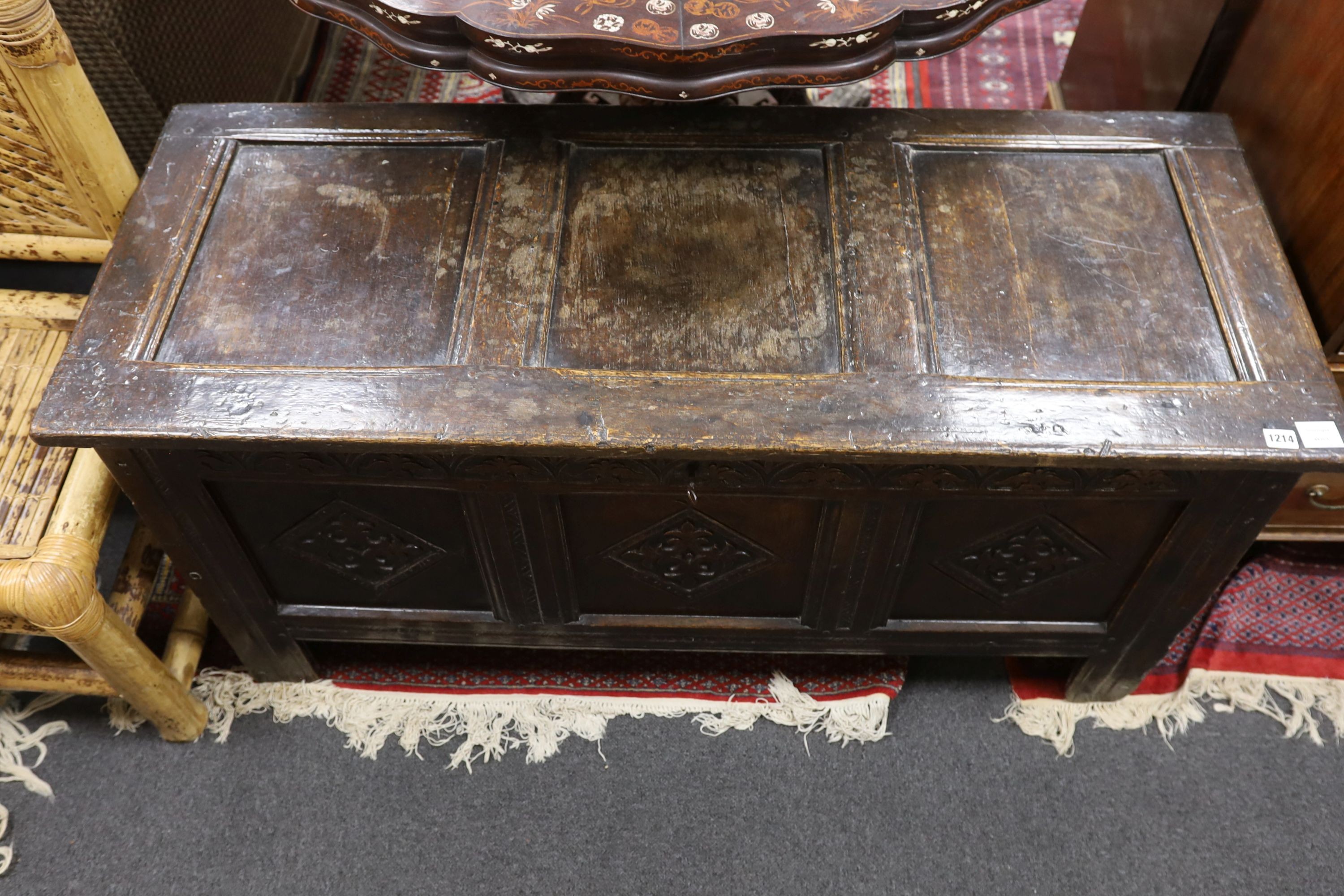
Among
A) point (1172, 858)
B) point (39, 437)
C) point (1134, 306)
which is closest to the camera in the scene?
point (39, 437)

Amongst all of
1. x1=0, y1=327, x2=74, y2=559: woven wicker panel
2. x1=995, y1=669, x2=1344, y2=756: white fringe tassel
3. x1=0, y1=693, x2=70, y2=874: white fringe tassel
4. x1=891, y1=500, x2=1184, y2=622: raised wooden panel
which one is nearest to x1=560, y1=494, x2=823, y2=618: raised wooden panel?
x1=891, y1=500, x2=1184, y2=622: raised wooden panel

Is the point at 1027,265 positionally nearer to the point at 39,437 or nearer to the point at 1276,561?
the point at 1276,561

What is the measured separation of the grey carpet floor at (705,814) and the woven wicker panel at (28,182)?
82 centimetres

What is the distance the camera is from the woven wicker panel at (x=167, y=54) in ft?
5.81

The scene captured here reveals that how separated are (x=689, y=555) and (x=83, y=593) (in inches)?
32.4

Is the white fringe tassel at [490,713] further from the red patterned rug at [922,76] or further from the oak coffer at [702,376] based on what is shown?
the red patterned rug at [922,76]

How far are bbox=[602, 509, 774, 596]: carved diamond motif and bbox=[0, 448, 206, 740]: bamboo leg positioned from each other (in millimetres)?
710

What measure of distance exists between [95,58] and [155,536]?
0.97 meters

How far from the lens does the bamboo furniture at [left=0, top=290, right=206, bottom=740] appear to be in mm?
1320

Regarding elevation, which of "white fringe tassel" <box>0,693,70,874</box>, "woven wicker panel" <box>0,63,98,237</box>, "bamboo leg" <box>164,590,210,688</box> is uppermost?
"woven wicker panel" <box>0,63,98,237</box>

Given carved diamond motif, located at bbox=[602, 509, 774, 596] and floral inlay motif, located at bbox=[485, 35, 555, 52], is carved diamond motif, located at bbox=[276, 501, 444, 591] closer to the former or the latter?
carved diamond motif, located at bbox=[602, 509, 774, 596]

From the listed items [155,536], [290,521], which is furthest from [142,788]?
[290,521]

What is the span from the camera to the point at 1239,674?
176 centimetres

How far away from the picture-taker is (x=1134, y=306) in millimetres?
1320
